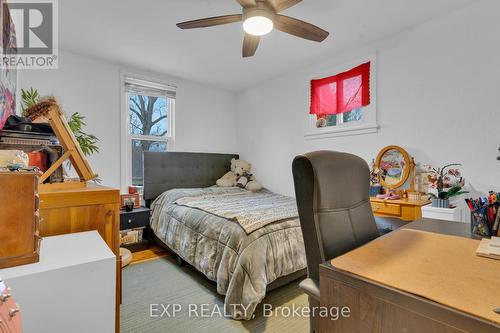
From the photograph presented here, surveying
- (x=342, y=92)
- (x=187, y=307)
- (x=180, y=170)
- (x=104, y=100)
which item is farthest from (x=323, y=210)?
(x=104, y=100)

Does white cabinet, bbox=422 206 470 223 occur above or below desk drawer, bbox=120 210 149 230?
above

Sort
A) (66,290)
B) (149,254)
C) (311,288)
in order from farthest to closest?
(149,254) < (311,288) < (66,290)

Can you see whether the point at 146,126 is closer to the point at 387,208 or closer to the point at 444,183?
the point at 387,208

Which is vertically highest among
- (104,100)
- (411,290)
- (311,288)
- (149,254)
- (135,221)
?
(104,100)

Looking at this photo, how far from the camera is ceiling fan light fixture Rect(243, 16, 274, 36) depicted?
1833mm

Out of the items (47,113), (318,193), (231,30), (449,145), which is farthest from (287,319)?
(231,30)

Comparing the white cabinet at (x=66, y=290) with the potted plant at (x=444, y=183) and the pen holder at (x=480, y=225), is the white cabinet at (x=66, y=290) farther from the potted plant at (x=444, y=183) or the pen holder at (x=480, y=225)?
the potted plant at (x=444, y=183)

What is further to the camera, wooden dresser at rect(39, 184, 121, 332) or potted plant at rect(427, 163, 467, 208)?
potted plant at rect(427, 163, 467, 208)

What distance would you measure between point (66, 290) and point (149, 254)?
7.89 ft

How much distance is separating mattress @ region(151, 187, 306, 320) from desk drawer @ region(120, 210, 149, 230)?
76 centimetres

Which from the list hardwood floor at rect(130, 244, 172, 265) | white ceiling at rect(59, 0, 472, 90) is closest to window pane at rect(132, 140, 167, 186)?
hardwood floor at rect(130, 244, 172, 265)

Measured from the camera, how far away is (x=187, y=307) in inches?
74.7

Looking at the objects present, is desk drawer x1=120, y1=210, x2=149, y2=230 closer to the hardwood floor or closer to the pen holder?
the hardwood floor

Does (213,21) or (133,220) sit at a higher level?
(213,21)
